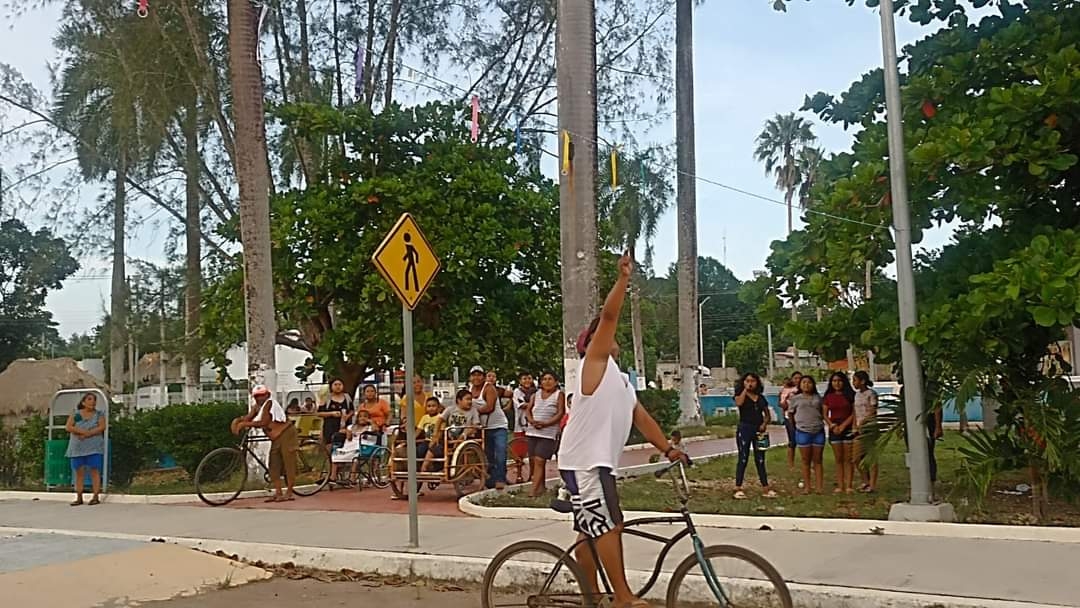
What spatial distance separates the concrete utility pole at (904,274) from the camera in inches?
420

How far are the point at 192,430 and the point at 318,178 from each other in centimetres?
592

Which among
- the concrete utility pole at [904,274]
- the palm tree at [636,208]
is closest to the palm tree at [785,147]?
the palm tree at [636,208]

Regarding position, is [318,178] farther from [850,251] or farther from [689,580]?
[689,580]

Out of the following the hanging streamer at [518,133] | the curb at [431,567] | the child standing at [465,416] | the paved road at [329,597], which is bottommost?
the paved road at [329,597]

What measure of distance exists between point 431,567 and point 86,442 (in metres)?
7.55

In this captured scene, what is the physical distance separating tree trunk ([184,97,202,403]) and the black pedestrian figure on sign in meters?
13.9

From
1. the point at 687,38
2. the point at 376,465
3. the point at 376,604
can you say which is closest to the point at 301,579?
the point at 376,604

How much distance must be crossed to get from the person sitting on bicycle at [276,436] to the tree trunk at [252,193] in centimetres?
198

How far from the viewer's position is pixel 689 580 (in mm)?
6395

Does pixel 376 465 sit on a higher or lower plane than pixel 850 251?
lower

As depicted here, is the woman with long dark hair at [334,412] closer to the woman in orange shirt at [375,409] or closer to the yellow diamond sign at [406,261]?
the woman in orange shirt at [375,409]

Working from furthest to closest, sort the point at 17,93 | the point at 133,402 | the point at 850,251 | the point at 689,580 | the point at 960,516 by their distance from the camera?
the point at 133,402 < the point at 17,93 < the point at 850,251 < the point at 960,516 < the point at 689,580

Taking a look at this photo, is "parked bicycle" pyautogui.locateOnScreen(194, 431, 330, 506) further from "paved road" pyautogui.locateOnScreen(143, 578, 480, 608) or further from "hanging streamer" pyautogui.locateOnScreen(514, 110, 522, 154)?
"hanging streamer" pyautogui.locateOnScreen(514, 110, 522, 154)

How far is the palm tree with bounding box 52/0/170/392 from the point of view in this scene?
21750 millimetres
